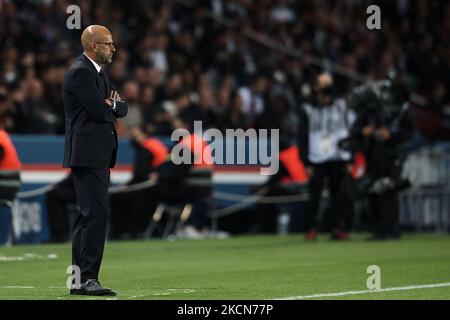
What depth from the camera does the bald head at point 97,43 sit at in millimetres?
11078

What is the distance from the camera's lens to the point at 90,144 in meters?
11.1

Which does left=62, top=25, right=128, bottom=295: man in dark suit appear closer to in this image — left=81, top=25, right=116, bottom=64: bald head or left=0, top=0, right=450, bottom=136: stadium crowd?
left=81, top=25, right=116, bottom=64: bald head

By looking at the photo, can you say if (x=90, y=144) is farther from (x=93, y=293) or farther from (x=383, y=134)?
(x=383, y=134)

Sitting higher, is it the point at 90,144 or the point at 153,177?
the point at 90,144

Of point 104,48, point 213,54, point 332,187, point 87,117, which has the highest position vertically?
point 213,54

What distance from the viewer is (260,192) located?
2395 centimetres

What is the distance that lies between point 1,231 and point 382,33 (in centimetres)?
1382

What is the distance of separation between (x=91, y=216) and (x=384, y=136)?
9.94 metres

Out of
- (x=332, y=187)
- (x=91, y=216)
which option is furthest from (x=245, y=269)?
(x=332, y=187)

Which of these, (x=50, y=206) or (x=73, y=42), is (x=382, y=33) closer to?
(x=73, y=42)

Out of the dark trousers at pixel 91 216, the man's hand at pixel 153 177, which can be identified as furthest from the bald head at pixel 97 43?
the man's hand at pixel 153 177

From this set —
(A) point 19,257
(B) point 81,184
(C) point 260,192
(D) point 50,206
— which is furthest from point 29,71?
(B) point 81,184

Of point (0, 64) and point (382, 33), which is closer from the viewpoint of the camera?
point (0, 64)
